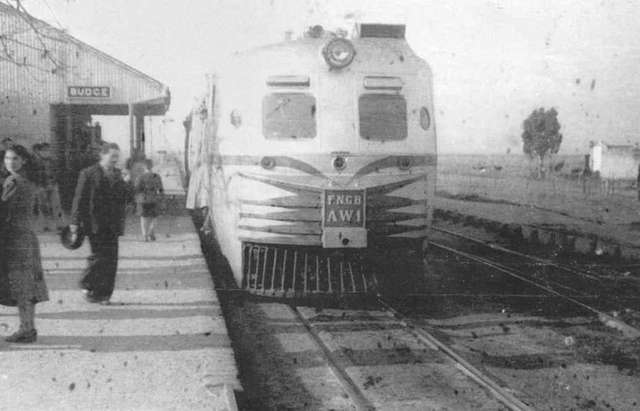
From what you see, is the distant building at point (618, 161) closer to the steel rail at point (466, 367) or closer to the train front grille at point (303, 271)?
the train front grille at point (303, 271)

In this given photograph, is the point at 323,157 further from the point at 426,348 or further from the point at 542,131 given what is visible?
the point at 542,131

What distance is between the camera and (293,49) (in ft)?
32.5

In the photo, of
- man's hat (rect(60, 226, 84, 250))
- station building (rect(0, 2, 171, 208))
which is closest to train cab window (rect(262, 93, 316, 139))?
man's hat (rect(60, 226, 84, 250))

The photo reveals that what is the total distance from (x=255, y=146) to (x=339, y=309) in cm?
235

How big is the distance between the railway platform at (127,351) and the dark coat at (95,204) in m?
0.96

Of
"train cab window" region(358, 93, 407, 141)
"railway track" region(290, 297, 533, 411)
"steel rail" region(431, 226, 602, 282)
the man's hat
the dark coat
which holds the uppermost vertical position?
"train cab window" region(358, 93, 407, 141)

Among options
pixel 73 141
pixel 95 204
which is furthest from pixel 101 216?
pixel 73 141

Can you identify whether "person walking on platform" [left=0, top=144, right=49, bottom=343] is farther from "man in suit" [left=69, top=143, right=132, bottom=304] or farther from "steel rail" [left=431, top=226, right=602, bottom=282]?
"steel rail" [left=431, top=226, right=602, bottom=282]

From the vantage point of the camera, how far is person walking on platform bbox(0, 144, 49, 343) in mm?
6777

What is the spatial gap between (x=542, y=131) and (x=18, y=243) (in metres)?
74.0

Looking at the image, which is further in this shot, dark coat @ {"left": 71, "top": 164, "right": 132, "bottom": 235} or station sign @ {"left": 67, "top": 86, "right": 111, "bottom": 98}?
station sign @ {"left": 67, "top": 86, "right": 111, "bottom": 98}

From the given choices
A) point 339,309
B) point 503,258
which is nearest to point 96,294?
point 339,309

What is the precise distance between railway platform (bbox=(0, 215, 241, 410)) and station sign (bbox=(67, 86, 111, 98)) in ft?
41.2

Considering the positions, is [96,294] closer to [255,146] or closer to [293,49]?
[255,146]
